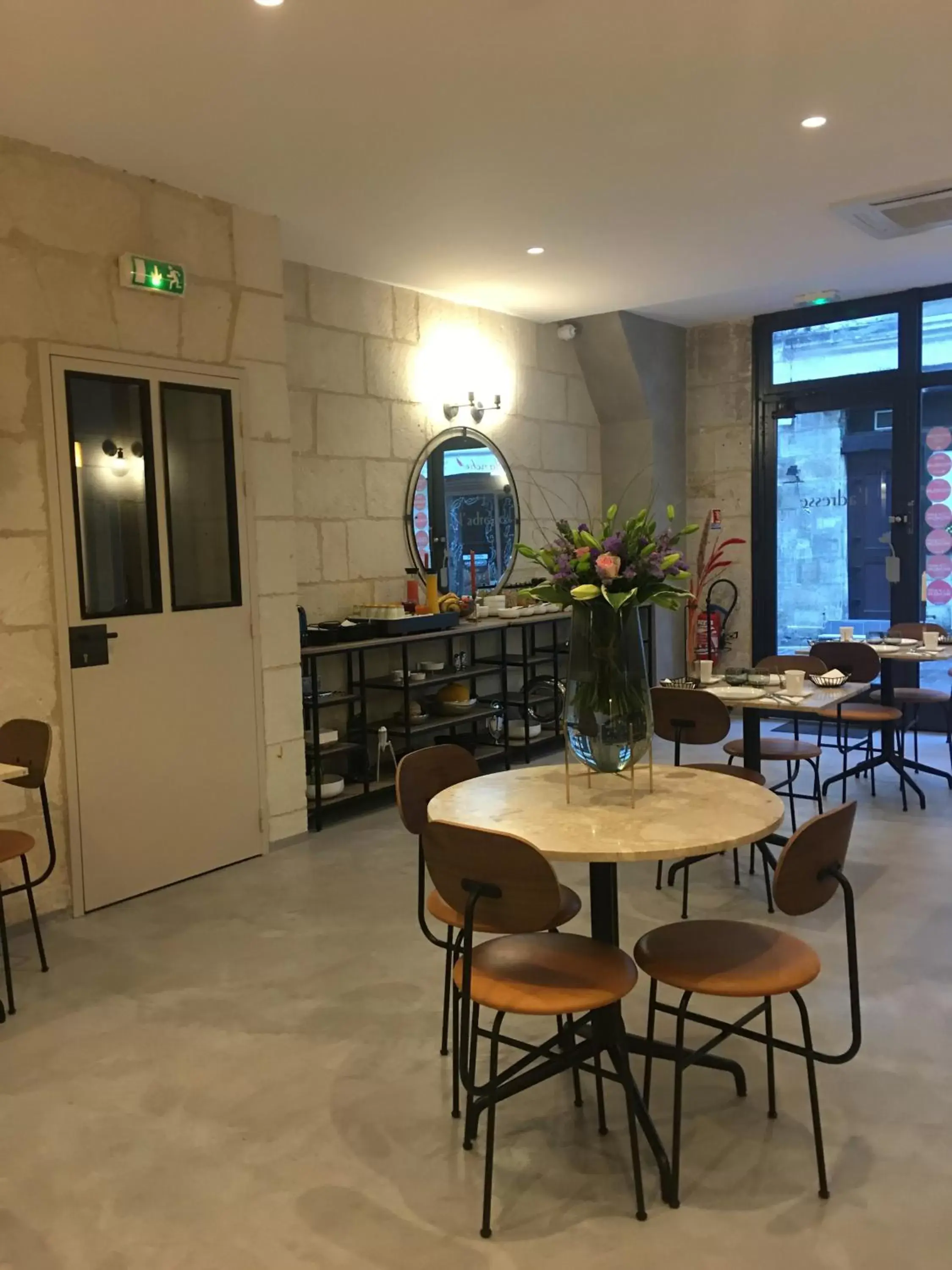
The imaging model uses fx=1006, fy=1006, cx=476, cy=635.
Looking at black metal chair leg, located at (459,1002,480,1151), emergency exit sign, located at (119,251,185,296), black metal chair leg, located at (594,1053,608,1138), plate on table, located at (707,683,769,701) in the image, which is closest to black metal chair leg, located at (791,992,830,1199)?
black metal chair leg, located at (594,1053,608,1138)

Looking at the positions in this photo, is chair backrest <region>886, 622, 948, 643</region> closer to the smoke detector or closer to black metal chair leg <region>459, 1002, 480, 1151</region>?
the smoke detector

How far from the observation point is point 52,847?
3.65m

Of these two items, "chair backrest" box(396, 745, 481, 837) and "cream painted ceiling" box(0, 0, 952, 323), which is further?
"cream painted ceiling" box(0, 0, 952, 323)

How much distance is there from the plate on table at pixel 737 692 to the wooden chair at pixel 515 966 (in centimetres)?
193

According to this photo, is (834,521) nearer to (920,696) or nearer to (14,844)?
(920,696)

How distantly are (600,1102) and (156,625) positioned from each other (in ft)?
9.01

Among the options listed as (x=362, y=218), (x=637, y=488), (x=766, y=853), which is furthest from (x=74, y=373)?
(x=637, y=488)

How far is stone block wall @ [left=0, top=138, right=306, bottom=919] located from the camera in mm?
3826

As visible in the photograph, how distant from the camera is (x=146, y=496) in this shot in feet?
14.1

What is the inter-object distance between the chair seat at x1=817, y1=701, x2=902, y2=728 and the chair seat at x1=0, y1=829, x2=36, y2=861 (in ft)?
12.5

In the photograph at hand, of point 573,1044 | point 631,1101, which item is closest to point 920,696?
point 573,1044

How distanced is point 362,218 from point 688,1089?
13.0 feet

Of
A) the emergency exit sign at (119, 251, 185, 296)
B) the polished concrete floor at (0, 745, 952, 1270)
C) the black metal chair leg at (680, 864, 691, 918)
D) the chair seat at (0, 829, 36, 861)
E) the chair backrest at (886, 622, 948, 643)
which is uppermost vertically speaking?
the emergency exit sign at (119, 251, 185, 296)

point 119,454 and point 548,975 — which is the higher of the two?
point 119,454
